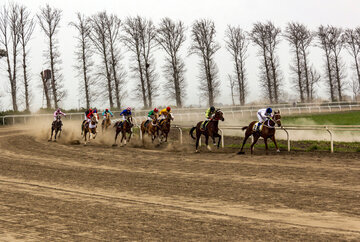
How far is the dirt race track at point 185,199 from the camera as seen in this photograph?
5.32 metres

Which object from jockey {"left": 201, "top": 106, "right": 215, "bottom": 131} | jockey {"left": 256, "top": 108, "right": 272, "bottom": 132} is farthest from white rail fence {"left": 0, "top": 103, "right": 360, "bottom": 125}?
jockey {"left": 256, "top": 108, "right": 272, "bottom": 132}

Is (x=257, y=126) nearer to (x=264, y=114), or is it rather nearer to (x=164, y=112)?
(x=264, y=114)

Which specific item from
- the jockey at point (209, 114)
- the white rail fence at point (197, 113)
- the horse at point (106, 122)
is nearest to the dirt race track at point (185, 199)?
the jockey at point (209, 114)

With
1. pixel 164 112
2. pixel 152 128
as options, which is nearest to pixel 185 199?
pixel 164 112

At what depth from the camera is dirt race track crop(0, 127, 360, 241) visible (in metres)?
5.32

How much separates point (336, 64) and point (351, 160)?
4623 cm

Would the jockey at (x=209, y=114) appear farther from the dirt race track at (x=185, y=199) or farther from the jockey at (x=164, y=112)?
the dirt race track at (x=185, y=199)

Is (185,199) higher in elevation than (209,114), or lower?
lower

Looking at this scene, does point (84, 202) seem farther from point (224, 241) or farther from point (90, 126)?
point (90, 126)

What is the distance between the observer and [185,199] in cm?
743

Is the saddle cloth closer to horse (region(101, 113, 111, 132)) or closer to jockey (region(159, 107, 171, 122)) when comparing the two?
jockey (region(159, 107, 171, 122))

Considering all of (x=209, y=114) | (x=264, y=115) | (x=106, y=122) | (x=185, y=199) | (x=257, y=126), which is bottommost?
(x=185, y=199)

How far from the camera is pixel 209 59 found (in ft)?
151

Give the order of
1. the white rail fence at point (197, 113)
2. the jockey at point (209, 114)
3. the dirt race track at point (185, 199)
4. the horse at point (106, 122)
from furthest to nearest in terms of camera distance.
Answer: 1. the white rail fence at point (197, 113)
2. the horse at point (106, 122)
3. the jockey at point (209, 114)
4. the dirt race track at point (185, 199)
